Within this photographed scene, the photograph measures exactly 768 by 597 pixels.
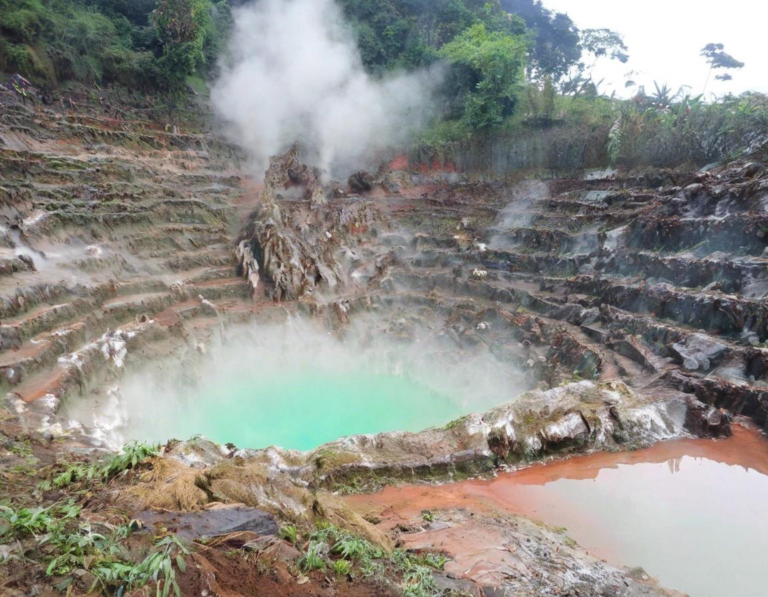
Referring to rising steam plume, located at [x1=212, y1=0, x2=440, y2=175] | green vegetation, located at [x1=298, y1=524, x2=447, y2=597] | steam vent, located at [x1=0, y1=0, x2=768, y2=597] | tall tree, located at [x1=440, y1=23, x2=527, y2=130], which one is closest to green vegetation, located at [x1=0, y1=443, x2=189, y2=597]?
steam vent, located at [x1=0, y1=0, x2=768, y2=597]

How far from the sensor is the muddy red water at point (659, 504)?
7.50m

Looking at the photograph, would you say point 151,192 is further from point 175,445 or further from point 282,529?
point 282,529

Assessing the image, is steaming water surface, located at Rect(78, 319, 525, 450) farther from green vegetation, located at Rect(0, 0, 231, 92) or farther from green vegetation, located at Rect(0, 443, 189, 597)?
green vegetation, located at Rect(0, 0, 231, 92)

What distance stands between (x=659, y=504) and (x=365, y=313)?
15.7m

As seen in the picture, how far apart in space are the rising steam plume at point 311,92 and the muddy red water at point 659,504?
86.2 ft

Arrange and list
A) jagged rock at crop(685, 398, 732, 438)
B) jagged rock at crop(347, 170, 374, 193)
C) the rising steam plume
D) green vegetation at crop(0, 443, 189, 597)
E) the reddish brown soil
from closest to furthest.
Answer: green vegetation at crop(0, 443, 189, 597) < the reddish brown soil < jagged rock at crop(685, 398, 732, 438) < jagged rock at crop(347, 170, 374, 193) < the rising steam plume

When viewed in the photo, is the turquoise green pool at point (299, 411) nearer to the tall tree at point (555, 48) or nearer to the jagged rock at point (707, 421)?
the jagged rock at point (707, 421)

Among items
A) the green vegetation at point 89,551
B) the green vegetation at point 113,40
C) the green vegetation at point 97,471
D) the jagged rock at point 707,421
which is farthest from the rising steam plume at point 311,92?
the green vegetation at point 89,551

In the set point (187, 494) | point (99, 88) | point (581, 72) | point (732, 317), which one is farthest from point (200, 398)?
point (581, 72)

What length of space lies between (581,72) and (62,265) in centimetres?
4395

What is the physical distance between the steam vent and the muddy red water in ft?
0.19

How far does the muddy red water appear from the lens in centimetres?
750

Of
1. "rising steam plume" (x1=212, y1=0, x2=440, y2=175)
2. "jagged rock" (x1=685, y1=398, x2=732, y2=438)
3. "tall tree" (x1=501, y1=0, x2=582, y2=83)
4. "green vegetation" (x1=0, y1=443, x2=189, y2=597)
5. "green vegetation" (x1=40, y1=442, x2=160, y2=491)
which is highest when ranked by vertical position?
"tall tree" (x1=501, y1=0, x2=582, y2=83)

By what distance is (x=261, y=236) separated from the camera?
23.0 metres
